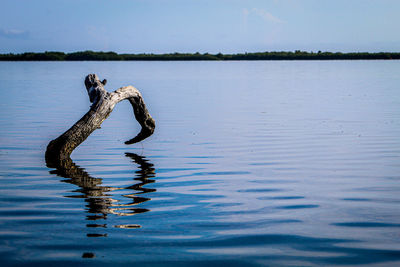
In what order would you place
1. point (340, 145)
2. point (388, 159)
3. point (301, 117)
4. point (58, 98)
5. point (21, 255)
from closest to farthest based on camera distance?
point (21, 255) < point (388, 159) < point (340, 145) < point (301, 117) < point (58, 98)

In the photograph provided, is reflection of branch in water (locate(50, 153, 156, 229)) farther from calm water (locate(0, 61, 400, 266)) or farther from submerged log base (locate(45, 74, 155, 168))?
submerged log base (locate(45, 74, 155, 168))

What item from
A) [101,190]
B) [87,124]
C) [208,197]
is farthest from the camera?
[87,124]

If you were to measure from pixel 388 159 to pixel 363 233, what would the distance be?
24.0 ft

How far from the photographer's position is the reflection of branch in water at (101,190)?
9070 mm

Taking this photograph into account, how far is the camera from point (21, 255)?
6984mm

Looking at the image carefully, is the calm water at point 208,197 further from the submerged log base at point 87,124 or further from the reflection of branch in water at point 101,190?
the submerged log base at point 87,124

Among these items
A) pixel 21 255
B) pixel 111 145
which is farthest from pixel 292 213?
pixel 111 145

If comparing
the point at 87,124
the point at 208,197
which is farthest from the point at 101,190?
the point at 87,124

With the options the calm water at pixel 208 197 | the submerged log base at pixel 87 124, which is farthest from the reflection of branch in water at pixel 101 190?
the submerged log base at pixel 87 124

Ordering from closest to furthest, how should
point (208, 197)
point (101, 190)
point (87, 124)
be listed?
point (208, 197) → point (101, 190) → point (87, 124)

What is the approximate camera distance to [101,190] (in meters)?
10.9

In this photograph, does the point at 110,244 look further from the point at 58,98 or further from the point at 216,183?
the point at 58,98

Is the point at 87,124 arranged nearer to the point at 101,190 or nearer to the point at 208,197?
the point at 101,190

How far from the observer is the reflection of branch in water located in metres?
9.07
